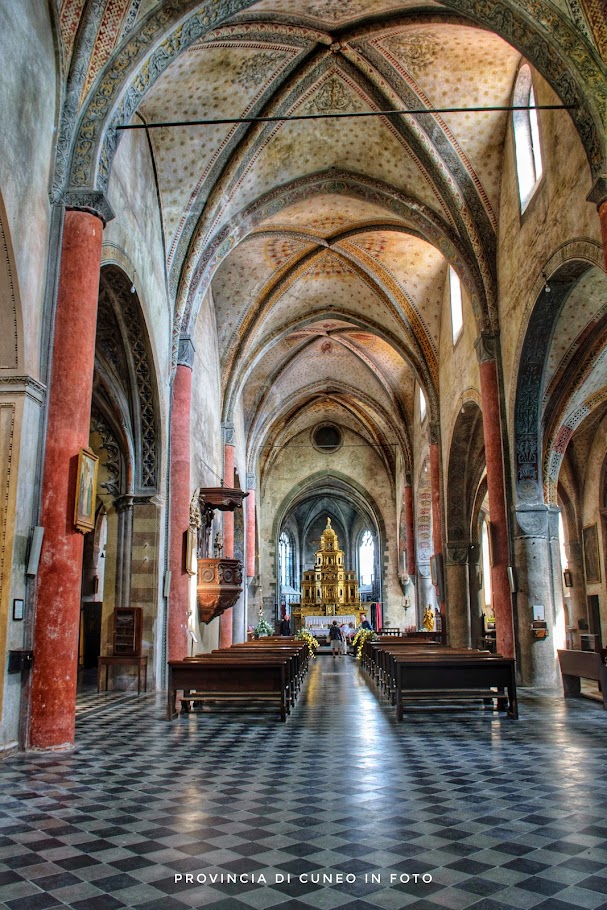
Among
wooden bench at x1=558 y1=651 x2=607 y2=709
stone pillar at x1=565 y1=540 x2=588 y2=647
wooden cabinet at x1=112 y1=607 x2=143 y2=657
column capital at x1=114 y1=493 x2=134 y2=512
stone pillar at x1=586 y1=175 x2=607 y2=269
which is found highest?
stone pillar at x1=586 y1=175 x2=607 y2=269

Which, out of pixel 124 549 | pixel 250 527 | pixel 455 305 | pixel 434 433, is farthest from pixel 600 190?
pixel 250 527

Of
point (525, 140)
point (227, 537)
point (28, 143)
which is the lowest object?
point (227, 537)

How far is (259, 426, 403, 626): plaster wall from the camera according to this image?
37938 millimetres

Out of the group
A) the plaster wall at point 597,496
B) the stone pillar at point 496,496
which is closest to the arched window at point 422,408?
the plaster wall at point 597,496

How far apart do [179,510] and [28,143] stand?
8.26 metres

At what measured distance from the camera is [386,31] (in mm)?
12867

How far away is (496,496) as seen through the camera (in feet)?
49.8

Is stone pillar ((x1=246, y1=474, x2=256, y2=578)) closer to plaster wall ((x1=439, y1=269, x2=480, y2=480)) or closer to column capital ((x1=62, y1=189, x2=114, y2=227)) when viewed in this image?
plaster wall ((x1=439, y1=269, x2=480, y2=480))

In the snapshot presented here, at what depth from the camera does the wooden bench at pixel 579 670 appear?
10.8 meters

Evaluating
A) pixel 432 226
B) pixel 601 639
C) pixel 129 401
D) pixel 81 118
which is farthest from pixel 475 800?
pixel 601 639

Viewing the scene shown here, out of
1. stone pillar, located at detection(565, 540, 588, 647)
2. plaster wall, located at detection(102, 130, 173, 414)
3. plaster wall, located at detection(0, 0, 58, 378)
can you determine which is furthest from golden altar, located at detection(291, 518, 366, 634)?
plaster wall, located at detection(0, 0, 58, 378)

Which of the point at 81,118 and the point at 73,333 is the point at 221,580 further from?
the point at 81,118

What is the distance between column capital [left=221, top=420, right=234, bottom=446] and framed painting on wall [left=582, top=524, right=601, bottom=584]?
11594mm

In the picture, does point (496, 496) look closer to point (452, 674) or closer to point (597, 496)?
point (452, 674)
